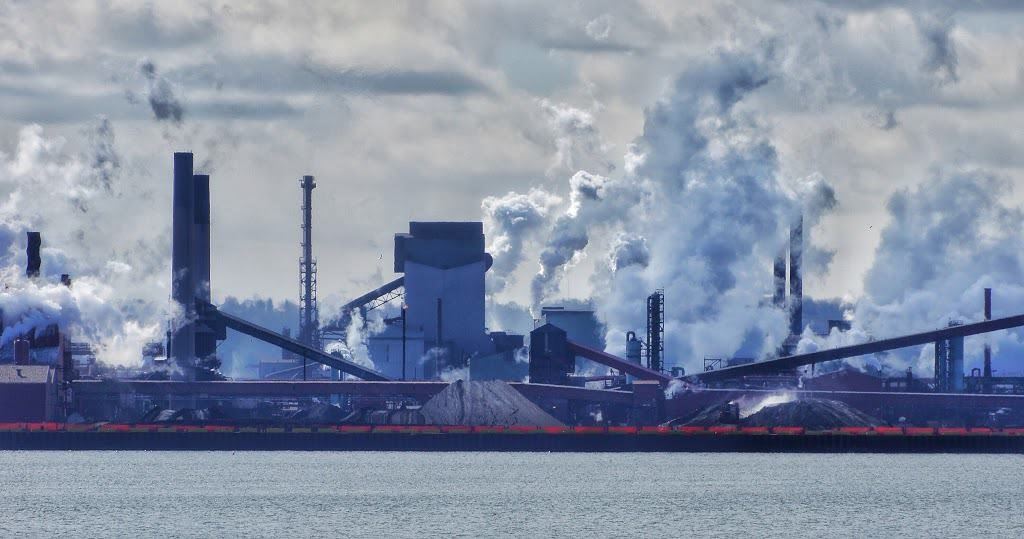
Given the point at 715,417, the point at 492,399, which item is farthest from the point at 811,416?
the point at 492,399

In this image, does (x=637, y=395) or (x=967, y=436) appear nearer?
(x=967, y=436)

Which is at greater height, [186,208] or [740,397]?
[186,208]

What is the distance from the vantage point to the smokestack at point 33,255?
6289 inches

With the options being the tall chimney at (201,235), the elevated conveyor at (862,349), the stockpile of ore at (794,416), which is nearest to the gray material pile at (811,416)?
the stockpile of ore at (794,416)

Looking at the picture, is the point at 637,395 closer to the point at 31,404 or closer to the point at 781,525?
the point at 31,404

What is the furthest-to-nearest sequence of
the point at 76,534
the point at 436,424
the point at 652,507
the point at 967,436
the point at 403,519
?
the point at 436,424 → the point at 967,436 → the point at 652,507 → the point at 403,519 → the point at 76,534

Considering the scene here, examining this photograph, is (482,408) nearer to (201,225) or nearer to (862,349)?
(201,225)

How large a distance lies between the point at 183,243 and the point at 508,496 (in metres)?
63.1

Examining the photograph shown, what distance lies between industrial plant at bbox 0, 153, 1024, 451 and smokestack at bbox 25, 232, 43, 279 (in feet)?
0.49

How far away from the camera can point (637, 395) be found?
167000mm

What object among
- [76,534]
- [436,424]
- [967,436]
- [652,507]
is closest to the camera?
[76,534]

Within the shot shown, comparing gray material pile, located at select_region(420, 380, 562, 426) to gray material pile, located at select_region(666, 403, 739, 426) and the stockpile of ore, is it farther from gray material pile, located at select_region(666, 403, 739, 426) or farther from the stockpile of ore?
the stockpile of ore

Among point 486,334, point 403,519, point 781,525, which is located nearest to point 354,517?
point 403,519

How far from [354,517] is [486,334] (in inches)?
3980
